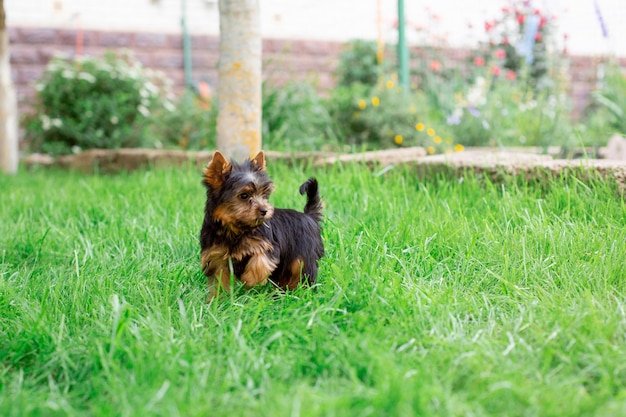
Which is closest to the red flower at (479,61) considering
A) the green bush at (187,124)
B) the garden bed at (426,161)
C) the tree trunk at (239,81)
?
the garden bed at (426,161)

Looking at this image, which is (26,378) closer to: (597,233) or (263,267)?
(263,267)

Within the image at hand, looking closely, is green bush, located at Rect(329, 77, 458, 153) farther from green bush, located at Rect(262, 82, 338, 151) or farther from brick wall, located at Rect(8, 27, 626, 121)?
brick wall, located at Rect(8, 27, 626, 121)

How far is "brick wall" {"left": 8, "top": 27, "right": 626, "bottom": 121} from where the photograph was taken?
10617mm

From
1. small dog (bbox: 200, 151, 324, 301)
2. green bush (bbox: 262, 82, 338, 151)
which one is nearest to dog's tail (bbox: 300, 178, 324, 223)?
small dog (bbox: 200, 151, 324, 301)

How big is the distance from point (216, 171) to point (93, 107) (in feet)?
20.2

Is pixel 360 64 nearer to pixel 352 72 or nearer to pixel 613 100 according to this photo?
pixel 352 72

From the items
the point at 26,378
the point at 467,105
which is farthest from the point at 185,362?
the point at 467,105

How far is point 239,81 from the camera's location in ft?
17.4

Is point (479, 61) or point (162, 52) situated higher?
point (162, 52)

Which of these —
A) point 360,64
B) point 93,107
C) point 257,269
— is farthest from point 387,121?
point 257,269

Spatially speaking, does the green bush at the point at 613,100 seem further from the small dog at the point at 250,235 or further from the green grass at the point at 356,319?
the small dog at the point at 250,235

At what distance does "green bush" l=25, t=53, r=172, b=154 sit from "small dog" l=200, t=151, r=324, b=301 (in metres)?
5.92

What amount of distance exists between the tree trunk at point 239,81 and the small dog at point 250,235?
223cm

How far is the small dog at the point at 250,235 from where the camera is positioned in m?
2.92
